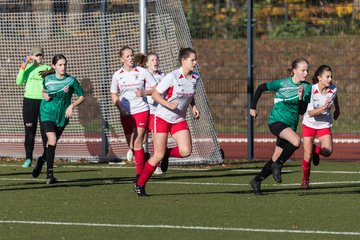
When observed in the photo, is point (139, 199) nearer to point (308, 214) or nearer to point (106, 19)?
point (308, 214)

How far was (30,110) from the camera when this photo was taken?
1802 centimetres

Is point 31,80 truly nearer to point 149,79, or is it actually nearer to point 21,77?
point 21,77

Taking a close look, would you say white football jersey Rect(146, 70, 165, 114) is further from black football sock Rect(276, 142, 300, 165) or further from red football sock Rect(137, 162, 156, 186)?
black football sock Rect(276, 142, 300, 165)

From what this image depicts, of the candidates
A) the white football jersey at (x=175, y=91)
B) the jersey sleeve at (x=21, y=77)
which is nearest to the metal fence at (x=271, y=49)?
the jersey sleeve at (x=21, y=77)

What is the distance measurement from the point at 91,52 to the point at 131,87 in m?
4.27

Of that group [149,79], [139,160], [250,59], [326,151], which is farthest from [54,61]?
[250,59]

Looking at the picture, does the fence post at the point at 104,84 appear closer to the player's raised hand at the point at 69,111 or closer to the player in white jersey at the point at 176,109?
the player's raised hand at the point at 69,111

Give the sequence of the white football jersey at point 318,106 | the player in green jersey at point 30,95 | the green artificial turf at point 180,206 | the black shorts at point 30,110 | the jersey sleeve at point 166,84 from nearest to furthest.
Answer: the green artificial turf at point 180,206 < the jersey sleeve at point 166,84 < the white football jersey at point 318,106 < the player in green jersey at point 30,95 < the black shorts at point 30,110

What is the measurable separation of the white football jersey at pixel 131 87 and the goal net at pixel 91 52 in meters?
3.15

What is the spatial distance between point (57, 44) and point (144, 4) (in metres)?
2.29

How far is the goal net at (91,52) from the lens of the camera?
1830 centimetres

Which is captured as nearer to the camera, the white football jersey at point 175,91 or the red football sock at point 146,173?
the white football jersey at point 175,91

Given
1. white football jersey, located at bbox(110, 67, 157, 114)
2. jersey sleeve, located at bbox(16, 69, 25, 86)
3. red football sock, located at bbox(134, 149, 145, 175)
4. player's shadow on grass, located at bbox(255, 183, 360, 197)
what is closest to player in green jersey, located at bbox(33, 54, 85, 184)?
white football jersey, located at bbox(110, 67, 157, 114)

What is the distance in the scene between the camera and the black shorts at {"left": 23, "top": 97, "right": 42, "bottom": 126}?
18.0 meters
